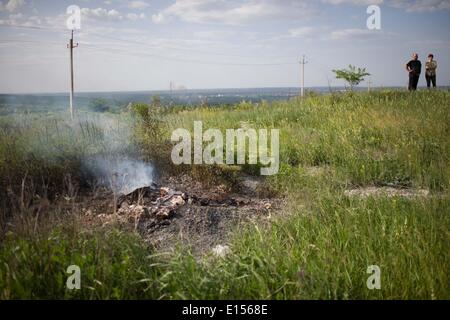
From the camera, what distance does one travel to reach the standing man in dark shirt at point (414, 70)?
15.8 m

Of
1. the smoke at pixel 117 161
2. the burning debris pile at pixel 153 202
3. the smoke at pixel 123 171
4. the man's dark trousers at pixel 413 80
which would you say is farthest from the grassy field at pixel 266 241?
the man's dark trousers at pixel 413 80

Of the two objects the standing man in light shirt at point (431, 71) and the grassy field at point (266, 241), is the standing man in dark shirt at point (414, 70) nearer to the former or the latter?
the standing man in light shirt at point (431, 71)

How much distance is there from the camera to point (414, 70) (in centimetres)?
1580

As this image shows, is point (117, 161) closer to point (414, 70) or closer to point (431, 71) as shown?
point (414, 70)

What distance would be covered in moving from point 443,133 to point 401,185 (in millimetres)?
2260

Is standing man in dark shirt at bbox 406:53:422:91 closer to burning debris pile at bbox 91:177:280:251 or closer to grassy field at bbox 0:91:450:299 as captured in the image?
grassy field at bbox 0:91:450:299

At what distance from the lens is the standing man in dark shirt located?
15766 mm

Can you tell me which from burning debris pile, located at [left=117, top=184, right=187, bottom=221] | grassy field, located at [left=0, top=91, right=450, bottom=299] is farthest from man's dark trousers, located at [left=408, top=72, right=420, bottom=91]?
burning debris pile, located at [left=117, top=184, right=187, bottom=221]

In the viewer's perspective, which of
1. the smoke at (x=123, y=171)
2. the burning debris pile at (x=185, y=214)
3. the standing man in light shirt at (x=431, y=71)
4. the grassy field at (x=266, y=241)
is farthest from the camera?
the standing man in light shirt at (x=431, y=71)

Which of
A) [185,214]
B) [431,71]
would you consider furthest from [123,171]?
[431,71]

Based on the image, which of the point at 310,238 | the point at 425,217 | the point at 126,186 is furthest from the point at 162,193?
the point at 425,217

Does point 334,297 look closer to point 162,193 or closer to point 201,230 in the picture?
point 201,230

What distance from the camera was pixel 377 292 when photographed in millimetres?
3066

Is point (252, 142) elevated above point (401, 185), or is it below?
above
